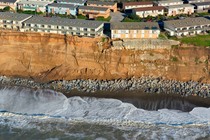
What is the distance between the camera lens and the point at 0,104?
36875 mm

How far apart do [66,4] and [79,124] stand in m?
25.1

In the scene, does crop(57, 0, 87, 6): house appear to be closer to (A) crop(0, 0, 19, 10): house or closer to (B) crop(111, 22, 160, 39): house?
(A) crop(0, 0, 19, 10): house

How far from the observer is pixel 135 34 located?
4247 cm

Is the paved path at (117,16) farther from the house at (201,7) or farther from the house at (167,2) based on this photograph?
the house at (201,7)

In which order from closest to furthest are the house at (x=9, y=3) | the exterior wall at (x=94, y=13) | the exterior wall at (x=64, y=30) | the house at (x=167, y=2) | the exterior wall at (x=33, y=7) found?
the exterior wall at (x=64, y=30) < the exterior wall at (x=94, y=13) < the exterior wall at (x=33, y=7) < the house at (x=9, y=3) < the house at (x=167, y=2)

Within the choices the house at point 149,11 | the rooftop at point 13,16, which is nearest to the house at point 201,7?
the house at point 149,11

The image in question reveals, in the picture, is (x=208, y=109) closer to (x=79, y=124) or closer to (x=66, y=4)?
(x=79, y=124)

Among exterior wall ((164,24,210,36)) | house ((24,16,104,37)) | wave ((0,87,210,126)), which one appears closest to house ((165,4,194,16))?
exterior wall ((164,24,210,36))

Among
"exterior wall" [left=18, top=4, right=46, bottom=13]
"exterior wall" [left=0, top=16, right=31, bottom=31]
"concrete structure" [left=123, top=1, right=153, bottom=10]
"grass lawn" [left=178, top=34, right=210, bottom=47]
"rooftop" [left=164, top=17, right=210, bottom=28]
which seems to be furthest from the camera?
"concrete structure" [left=123, top=1, right=153, bottom=10]

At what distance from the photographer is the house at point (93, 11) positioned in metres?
49.8

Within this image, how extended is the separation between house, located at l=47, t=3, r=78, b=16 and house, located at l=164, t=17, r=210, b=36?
1454 centimetres

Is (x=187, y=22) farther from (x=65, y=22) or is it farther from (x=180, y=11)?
(x=65, y=22)

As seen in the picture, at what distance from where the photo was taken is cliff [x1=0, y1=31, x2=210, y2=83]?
4078cm

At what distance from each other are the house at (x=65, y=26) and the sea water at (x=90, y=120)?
939 centimetres
